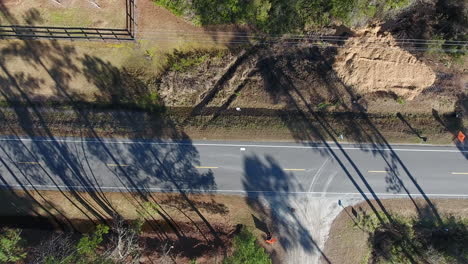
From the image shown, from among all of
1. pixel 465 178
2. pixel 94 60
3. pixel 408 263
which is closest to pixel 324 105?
pixel 465 178

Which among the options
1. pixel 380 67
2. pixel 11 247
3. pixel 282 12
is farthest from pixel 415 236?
pixel 11 247

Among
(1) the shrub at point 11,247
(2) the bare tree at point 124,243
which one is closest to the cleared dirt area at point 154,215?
(2) the bare tree at point 124,243

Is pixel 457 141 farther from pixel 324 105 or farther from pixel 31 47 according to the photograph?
pixel 31 47

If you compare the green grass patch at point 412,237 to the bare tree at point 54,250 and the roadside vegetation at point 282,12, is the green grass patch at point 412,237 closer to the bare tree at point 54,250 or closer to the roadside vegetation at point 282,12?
the roadside vegetation at point 282,12

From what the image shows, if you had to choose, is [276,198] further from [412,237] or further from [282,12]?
[282,12]

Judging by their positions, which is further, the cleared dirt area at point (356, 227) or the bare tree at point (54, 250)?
the cleared dirt area at point (356, 227)

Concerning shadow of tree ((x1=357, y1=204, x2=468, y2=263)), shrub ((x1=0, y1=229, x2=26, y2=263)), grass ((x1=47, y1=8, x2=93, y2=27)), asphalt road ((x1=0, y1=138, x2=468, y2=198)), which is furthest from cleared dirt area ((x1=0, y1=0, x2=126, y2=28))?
shadow of tree ((x1=357, y1=204, x2=468, y2=263))

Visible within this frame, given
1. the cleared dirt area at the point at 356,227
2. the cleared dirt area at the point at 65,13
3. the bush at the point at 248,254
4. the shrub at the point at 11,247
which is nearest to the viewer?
the shrub at the point at 11,247
